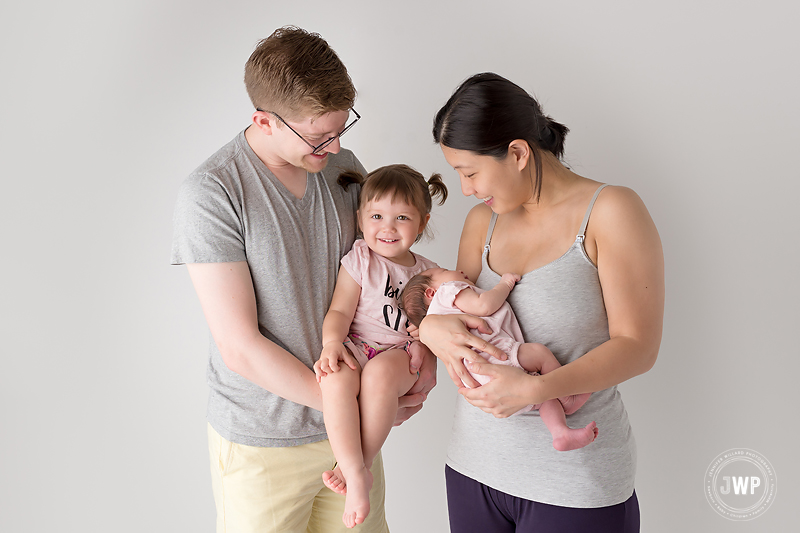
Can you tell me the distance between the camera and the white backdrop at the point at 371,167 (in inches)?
85.2

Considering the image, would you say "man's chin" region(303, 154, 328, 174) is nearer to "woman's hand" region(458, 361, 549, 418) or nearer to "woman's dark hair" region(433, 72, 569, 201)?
"woman's dark hair" region(433, 72, 569, 201)

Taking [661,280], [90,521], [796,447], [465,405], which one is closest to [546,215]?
[661,280]

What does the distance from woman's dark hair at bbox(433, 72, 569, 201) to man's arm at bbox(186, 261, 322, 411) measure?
26.9 inches

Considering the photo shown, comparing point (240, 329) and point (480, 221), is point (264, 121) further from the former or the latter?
point (480, 221)

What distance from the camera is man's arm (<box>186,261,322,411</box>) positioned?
152cm

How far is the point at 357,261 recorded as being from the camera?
176 cm

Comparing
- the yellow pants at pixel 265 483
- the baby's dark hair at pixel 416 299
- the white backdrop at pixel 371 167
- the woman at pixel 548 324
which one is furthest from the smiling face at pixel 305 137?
the white backdrop at pixel 371 167

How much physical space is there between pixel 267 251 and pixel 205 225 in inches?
7.1

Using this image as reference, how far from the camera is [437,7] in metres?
2.41

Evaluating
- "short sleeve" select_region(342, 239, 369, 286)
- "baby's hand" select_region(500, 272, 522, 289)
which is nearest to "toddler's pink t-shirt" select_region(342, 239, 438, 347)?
"short sleeve" select_region(342, 239, 369, 286)

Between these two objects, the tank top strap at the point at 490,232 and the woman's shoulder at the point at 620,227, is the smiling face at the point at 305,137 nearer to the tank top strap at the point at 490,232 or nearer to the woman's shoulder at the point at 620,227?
the tank top strap at the point at 490,232

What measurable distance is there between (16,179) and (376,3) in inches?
67.2

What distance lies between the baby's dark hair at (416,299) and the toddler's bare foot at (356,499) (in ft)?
1.54

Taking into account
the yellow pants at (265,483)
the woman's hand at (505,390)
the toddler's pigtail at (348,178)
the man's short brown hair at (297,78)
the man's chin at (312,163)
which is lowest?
the yellow pants at (265,483)
